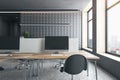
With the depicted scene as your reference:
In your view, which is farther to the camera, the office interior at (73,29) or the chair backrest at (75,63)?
the office interior at (73,29)

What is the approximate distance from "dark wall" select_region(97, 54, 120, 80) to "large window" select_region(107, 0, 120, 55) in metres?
0.39

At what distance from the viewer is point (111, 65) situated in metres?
5.41

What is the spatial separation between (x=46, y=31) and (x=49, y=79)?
6325mm

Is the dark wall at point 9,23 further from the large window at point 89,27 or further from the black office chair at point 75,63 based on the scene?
the black office chair at point 75,63

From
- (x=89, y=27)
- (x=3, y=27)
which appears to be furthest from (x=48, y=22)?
(x=3, y=27)

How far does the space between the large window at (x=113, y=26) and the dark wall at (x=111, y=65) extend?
39cm

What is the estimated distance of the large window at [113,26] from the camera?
18.7ft

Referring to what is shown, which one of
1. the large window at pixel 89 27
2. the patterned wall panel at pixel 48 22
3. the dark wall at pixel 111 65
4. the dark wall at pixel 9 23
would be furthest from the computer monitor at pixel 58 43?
the dark wall at pixel 9 23

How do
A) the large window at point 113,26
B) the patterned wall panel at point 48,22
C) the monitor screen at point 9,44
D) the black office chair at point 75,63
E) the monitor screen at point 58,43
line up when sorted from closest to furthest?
the black office chair at point 75,63 → the monitor screen at point 9,44 → the monitor screen at point 58,43 → the large window at point 113,26 → the patterned wall panel at point 48,22

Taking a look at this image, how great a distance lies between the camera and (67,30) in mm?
10695

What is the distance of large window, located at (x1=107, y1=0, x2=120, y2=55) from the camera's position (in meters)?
5.71

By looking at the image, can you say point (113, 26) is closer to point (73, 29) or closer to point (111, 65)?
point (111, 65)

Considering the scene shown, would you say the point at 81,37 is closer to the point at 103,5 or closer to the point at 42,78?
the point at 103,5

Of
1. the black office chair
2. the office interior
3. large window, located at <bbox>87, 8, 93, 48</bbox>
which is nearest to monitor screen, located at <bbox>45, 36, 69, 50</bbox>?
the office interior
